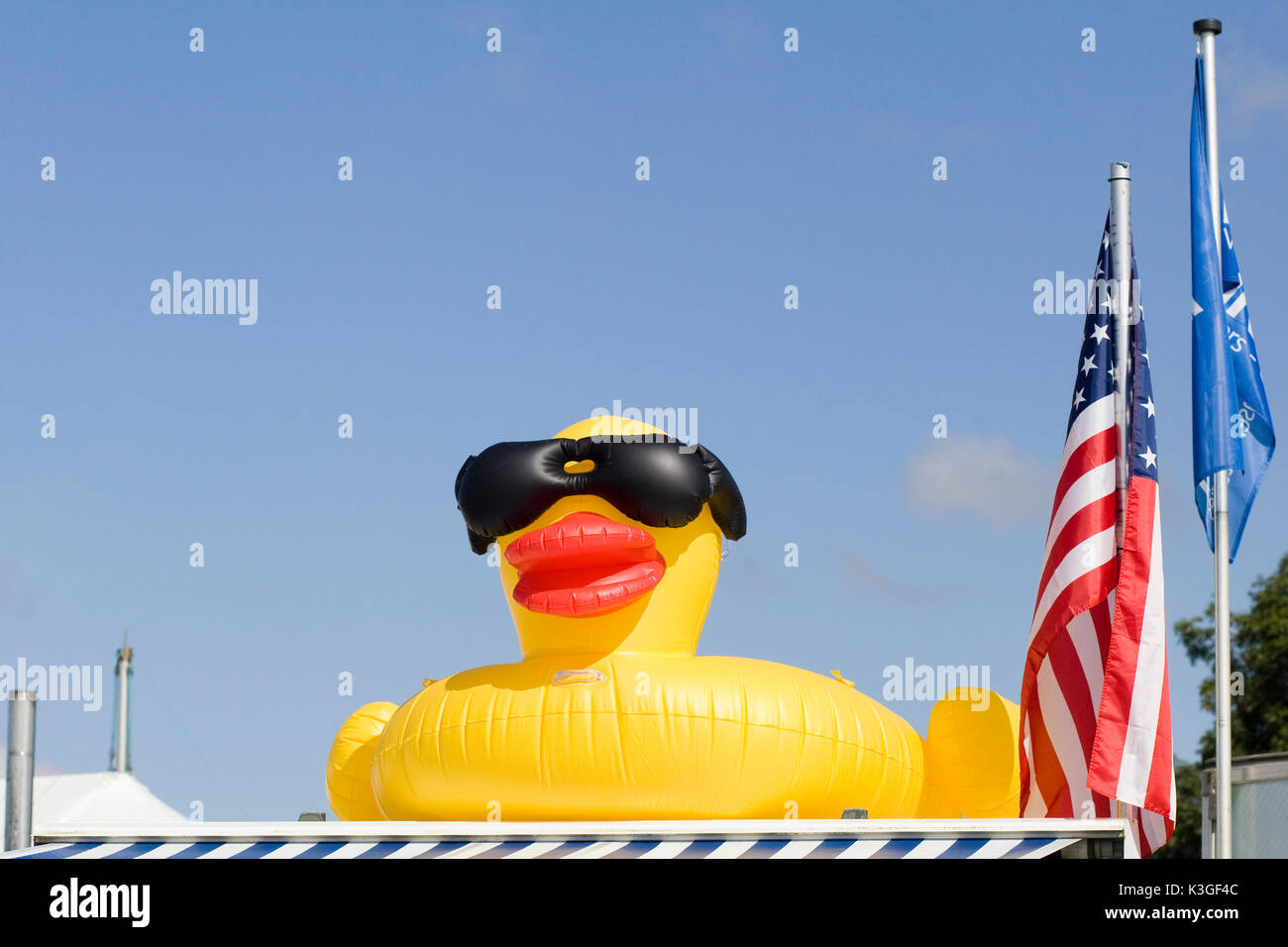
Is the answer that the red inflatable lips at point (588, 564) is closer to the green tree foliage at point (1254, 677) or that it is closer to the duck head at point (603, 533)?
the duck head at point (603, 533)

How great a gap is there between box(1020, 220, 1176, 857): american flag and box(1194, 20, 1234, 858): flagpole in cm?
34

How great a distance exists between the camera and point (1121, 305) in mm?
Result: 11922

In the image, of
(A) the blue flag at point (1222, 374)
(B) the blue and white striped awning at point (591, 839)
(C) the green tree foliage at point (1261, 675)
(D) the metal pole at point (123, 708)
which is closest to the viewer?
(B) the blue and white striped awning at point (591, 839)

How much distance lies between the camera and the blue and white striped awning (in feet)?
29.2

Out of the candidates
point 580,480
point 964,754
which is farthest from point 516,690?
point 964,754

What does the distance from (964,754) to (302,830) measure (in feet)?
14.9

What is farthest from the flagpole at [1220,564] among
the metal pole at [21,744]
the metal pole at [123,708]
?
the metal pole at [123,708]

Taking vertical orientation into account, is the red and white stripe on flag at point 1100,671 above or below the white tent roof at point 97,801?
above

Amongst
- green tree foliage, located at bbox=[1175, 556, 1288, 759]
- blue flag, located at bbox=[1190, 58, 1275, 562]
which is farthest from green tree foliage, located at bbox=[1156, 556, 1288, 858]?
blue flag, located at bbox=[1190, 58, 1275, 562]

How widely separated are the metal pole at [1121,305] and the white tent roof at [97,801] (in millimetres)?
20242

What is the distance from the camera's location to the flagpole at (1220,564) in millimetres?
10875

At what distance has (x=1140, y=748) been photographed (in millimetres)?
11047
